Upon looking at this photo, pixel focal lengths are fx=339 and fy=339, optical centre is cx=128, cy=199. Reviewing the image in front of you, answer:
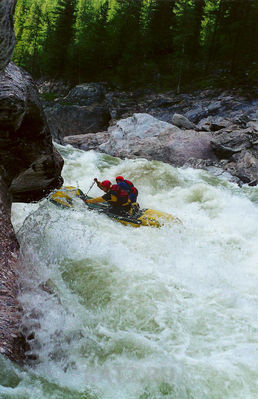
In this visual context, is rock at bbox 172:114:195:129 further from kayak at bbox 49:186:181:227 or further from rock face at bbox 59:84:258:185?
kayak at bbox 49:186:181:227

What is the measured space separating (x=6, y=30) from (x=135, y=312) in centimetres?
329

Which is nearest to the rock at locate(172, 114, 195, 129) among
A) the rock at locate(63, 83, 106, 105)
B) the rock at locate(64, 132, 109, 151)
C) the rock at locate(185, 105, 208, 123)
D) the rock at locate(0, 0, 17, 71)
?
the rock at locate(185, 105, 208, 123)

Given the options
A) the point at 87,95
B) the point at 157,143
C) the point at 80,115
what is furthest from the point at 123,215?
the point at 87,95

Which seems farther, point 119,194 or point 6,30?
point 119,194

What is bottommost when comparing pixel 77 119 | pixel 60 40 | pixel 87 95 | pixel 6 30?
pixel 77 119

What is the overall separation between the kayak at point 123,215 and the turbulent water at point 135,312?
0.92 ft

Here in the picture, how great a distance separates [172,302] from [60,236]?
2342 millimetres

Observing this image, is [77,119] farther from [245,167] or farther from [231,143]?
[245,167]

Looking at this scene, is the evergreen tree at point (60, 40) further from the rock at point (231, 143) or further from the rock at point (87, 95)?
the rock at point (231, 143)

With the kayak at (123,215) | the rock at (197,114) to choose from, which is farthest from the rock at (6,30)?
the rock at (197,114)

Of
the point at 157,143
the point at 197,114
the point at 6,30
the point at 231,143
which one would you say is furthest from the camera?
the point at 197,114

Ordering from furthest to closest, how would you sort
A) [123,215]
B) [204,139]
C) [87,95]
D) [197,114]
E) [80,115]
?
[87,95] → [80,115] → [197,114] → [204,139] → [123,215]

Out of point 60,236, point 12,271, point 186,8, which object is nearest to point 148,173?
point 60,236

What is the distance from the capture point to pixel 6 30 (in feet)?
8.05
